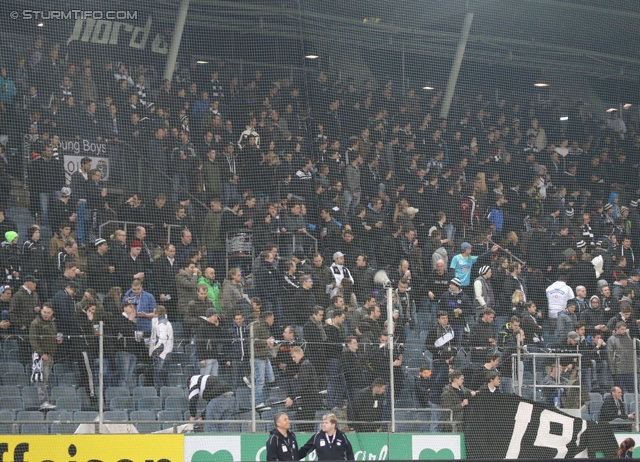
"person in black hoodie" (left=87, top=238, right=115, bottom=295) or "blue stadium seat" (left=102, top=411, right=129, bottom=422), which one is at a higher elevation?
"person in black hoodie" (left=87, top=238, right=115, bottom=295)

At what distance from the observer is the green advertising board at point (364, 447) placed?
8891 mm

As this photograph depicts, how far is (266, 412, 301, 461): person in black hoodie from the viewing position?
7.79m

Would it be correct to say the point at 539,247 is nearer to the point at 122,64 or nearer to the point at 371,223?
the point at 371,223

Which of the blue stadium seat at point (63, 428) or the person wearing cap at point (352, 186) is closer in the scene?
the blue stadium seat at point (63, 428)

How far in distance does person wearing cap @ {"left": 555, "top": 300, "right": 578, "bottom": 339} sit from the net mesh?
0.21 ft

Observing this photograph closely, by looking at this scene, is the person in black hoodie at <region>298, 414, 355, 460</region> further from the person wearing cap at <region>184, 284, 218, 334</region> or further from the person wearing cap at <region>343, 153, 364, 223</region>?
the person wearing cap at <region>343, 153, 364, 223</region>

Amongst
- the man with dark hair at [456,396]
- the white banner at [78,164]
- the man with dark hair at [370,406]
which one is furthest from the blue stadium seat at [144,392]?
the white banner at [78,164]

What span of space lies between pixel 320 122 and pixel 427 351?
150 inches

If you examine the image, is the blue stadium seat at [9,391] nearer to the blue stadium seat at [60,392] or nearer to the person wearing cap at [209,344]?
the blue stadium seat at [60,392]

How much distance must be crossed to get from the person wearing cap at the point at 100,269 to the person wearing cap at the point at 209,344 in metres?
1.04

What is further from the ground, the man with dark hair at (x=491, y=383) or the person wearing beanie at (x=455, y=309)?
the person wearing beanie at (x=455, y=309)

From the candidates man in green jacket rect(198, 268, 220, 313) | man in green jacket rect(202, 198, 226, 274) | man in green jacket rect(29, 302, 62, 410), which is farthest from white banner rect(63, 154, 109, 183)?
man in green jacket rect(29, 302, 62, 410)

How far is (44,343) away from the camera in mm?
9250

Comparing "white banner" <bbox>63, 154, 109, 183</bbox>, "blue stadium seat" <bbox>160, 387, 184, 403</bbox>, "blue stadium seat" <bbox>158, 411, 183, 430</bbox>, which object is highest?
"white banner" <bbox>63, 154, 109, 183</bbox>
